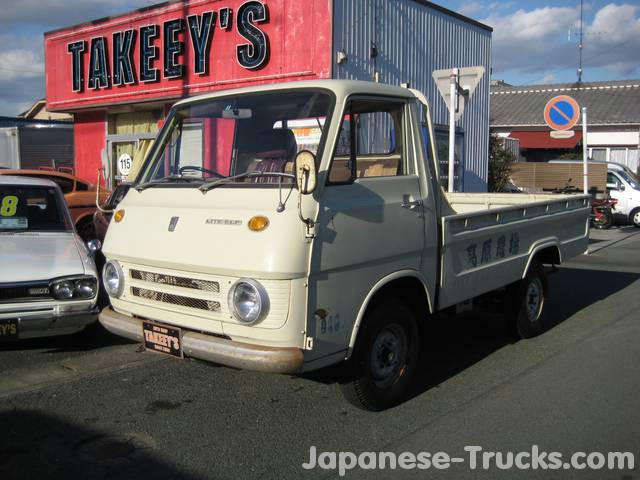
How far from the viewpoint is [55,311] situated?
5.60 meters

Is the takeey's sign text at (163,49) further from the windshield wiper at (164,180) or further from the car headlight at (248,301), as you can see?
the car headlight at (248,301)

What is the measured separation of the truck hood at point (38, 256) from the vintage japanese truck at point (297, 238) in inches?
51.7

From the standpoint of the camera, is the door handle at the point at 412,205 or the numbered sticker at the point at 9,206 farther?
the numbered sticker at the point at 9,206

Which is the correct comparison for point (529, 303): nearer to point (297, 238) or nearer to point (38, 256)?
point (297, 238)

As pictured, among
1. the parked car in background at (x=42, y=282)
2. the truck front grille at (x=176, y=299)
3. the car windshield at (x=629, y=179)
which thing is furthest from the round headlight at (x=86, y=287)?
the car windshield at (x=629, y=179)

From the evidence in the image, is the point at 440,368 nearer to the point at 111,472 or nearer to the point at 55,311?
the point at 111,472

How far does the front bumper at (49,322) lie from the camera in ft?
18.0

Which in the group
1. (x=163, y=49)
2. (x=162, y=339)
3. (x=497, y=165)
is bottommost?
(x=162, y=339)

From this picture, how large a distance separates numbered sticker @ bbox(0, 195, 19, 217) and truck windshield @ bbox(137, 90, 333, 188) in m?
2.55

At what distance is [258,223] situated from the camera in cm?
392

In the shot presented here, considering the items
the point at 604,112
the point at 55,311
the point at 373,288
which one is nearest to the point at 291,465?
Answer: the point at 373,288

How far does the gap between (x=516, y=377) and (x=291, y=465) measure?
2453mm

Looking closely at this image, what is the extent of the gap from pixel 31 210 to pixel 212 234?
3800 mm

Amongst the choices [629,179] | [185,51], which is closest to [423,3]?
[185,51]
